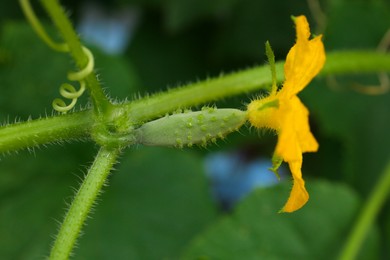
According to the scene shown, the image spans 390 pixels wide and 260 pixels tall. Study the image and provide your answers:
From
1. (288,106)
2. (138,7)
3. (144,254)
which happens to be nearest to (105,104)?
(288,106)

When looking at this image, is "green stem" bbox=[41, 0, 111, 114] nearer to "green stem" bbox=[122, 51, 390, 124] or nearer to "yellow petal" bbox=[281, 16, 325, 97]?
"green stem" bbox=[122, 51, 390, 124]

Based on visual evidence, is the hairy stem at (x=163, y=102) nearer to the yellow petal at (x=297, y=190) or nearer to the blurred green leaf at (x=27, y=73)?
the yellow petal at (x=297, y=190)

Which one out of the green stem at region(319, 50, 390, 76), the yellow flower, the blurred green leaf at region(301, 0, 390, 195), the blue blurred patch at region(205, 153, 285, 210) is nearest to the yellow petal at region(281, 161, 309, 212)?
the yellow flower

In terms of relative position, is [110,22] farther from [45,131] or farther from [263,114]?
[263,114]

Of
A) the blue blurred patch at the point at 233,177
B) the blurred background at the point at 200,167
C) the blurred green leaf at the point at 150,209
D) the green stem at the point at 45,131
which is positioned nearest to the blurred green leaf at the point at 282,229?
the blurred background at the point at 200,167

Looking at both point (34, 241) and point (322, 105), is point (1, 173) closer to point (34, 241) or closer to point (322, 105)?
point (34, 241)

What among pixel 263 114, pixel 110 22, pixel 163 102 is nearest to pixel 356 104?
pixel 110 22
